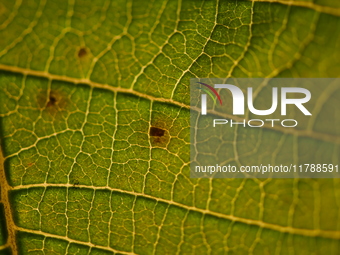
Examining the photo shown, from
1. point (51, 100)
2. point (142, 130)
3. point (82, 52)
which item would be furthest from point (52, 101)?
point (142, 130)

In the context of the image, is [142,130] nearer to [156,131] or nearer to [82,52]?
[156,131]

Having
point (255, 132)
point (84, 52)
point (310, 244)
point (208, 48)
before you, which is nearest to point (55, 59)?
point (84, 52)

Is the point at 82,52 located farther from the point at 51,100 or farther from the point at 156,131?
the point at 156,131

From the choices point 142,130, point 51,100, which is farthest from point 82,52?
point 142,130

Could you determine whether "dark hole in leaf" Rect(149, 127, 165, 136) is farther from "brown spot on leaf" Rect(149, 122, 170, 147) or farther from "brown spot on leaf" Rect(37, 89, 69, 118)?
"brown spot on leaf" Rect(37, 89, 69, 118)

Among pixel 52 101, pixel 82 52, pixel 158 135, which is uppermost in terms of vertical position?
pixel 82 52

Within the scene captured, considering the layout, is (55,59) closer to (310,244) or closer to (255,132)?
(255,132)

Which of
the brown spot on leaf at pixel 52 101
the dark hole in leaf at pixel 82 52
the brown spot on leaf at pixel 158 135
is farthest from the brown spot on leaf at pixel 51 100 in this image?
the brown spot on leaf at pixel 158 135

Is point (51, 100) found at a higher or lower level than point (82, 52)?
lower

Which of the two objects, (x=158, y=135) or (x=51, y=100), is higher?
(x=51, y=100)
